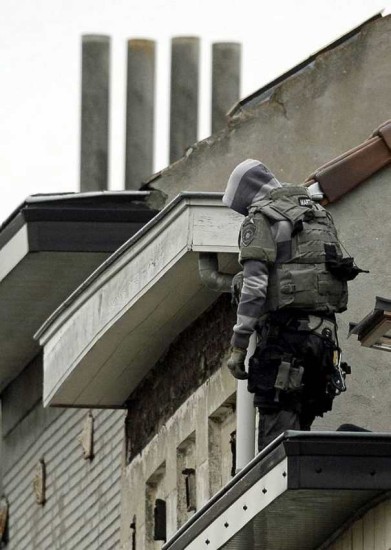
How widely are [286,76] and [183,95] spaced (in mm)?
16358

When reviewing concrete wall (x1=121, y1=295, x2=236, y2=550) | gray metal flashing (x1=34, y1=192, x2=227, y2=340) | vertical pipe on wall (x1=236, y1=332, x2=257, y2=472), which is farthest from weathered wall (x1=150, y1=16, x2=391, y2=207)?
vertical pipe on wall (x1=236, y1=332, x2=257, y2=472)

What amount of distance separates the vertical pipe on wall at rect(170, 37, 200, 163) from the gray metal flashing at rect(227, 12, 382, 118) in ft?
47.6

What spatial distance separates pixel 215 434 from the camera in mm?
23500

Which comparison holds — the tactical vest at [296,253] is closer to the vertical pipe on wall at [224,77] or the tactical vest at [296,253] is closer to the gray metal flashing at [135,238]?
the gray metal flashing at [135,238]

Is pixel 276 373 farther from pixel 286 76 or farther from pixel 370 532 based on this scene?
pixel 286 76

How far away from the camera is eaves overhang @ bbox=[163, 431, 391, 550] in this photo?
55.1 ft

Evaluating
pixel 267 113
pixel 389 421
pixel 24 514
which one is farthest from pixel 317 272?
pixel 24 514

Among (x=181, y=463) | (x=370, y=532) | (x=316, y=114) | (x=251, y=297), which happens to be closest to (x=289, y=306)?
(x=251, y=297)

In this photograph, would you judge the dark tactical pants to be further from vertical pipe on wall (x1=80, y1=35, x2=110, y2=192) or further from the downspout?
vertical pipe on wall (x1=80, y1=35, x2=110, y2=192)

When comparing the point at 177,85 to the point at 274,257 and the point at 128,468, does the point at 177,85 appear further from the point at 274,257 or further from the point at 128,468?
the point at 274,257

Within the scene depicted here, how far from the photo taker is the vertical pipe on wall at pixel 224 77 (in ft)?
136

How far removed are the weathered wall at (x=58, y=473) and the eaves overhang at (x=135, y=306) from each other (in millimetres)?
1650

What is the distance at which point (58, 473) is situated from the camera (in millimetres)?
29797

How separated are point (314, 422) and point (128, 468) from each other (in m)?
6.53
